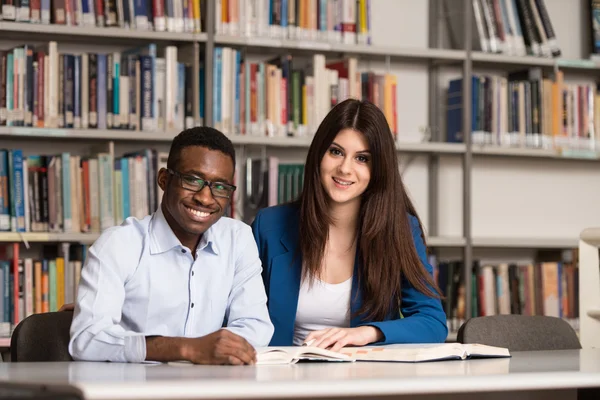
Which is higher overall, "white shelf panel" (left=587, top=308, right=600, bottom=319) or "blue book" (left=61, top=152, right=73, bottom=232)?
"blue book" (left=61, top=152, right=73, bottom=232)

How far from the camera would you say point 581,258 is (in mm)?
2234

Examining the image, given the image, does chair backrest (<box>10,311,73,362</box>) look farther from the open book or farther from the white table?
the open book

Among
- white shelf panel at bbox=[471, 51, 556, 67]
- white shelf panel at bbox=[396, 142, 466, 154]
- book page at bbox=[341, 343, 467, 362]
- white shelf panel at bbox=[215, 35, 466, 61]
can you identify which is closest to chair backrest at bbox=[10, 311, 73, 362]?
book page at bbox=[341, 343, 467, 362]

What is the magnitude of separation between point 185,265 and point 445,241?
2.05 meters

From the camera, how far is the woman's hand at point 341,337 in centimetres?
195

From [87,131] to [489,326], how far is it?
178 centimetres

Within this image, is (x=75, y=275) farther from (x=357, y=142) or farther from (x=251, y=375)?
(x=251, y=375)

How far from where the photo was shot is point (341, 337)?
6.50 ft

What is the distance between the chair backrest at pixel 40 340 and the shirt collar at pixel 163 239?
26cm

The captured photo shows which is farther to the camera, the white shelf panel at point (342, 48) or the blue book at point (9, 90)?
the white shelf panel at point (342, 48)

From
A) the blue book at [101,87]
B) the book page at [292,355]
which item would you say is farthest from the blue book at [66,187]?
the book page at [292,355]

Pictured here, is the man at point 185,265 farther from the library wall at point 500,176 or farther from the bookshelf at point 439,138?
the library wall at point 500,176

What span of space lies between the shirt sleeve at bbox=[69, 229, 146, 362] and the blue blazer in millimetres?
581

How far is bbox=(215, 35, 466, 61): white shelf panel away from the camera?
11.6 feet
